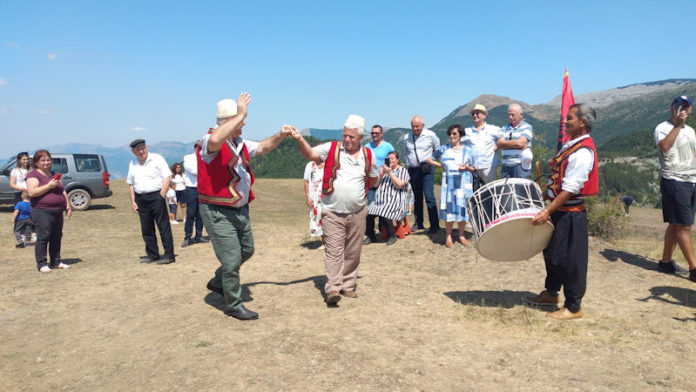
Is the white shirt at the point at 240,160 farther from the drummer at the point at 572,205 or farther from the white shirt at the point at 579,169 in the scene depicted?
the white shirt at the point at 579,169

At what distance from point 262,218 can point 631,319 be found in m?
13.5

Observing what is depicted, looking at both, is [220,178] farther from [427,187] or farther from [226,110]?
[427,187]

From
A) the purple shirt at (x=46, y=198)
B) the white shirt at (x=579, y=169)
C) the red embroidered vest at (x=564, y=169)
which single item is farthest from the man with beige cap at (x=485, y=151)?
the purple shirt at (x=46, y=198)

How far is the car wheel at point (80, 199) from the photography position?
16.2 metres

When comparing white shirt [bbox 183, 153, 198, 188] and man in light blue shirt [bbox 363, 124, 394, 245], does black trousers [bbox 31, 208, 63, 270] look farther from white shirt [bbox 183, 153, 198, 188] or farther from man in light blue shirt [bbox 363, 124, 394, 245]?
man in light blue shirt [bbox 363, 124, 394, 245]

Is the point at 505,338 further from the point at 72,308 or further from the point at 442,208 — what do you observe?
the point at 72,308

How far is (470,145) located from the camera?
760cm

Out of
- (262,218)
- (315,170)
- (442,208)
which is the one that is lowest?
(262,218)

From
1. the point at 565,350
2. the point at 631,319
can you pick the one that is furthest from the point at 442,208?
the point at 565,350

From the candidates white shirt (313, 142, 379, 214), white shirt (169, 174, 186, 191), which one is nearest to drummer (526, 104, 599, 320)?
white shirt (313, 142, 379, 214)

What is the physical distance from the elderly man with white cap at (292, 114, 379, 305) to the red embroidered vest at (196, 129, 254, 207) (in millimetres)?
868

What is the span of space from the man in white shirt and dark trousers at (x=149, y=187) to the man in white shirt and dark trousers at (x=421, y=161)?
171 inches

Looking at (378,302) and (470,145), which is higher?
(470,145)

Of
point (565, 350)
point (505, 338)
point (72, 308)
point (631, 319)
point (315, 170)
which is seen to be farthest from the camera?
point (315, 170)
